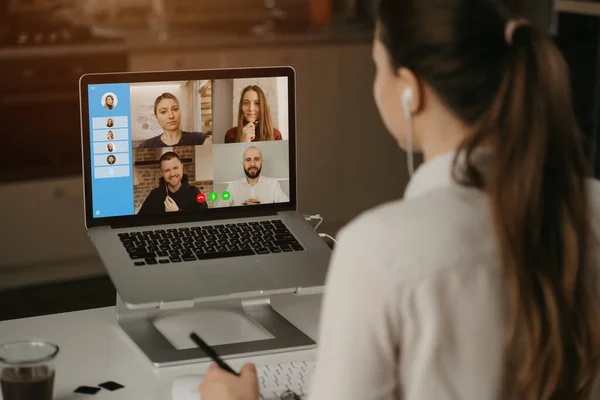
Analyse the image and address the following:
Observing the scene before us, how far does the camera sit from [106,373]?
1.51 metres

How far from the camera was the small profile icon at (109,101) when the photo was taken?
5.76 feet

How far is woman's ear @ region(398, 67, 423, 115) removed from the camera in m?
1.01

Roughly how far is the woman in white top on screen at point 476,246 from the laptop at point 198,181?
0.76 meters

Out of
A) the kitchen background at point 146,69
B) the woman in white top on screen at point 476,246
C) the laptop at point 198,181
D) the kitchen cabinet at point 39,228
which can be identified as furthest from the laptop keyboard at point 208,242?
the kitchen cabinet at point 39,228

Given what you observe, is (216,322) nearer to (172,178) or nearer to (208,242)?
(208,242)

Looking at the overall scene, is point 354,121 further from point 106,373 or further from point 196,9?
point 106,373

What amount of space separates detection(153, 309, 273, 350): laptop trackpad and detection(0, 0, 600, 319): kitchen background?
147cm

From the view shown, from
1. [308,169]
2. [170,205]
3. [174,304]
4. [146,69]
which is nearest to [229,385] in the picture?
[174,304]

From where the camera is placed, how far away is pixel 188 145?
1811 mm

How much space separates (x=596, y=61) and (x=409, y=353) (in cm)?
367

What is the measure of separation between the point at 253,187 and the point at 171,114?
8.4 inches

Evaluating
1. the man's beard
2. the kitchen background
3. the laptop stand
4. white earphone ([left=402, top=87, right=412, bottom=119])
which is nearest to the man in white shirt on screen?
the man's beard

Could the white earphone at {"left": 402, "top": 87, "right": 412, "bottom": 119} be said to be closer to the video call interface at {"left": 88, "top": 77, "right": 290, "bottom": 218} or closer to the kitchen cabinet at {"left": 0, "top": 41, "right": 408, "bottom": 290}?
the video call interface at {"left": 88, "top": 77, "right": 290, "bottom": 218}

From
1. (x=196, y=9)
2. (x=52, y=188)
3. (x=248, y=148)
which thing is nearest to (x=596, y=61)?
(x=196, y=9)
